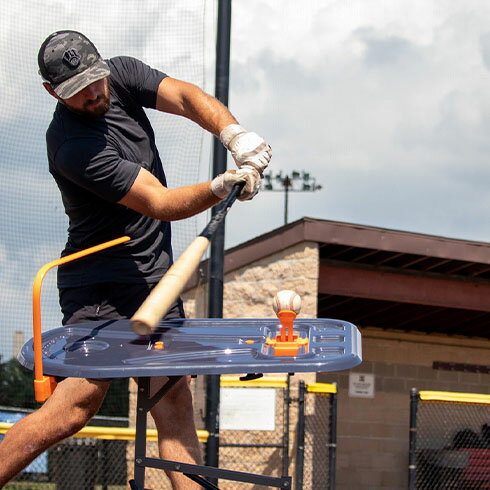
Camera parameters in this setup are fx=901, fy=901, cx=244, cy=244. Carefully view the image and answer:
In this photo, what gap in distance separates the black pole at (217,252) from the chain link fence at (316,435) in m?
0.90

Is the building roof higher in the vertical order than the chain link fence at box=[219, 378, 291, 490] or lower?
higher

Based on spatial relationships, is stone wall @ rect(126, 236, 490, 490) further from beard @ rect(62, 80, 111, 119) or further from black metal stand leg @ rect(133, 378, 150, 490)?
black metal stand leg @ rect(133, 378, 150, 490)

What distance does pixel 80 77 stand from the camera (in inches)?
117

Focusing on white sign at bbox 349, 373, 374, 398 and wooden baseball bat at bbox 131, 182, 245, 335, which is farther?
white sign at bbox 349, 373, 374, 398

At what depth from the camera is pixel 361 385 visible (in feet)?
41.8

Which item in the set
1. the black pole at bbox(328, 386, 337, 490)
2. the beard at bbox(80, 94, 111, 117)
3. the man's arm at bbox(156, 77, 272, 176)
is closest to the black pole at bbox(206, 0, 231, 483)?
the black pole at bbox(328, 386, 337, 490)

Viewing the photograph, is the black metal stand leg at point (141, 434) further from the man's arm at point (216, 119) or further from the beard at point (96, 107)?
the beard at point (96, 107)

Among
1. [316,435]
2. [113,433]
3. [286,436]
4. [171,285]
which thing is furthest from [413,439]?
[171,285]

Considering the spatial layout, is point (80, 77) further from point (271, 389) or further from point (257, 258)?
point (257, 258)

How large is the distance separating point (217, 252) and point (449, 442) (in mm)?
6121

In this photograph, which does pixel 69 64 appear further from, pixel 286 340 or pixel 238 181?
pixel 286 340

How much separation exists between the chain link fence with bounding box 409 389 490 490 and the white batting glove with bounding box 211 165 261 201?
16.5 feet

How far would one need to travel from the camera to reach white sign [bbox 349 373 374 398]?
12.7 m

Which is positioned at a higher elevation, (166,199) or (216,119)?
(216,119)
